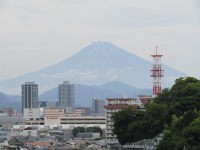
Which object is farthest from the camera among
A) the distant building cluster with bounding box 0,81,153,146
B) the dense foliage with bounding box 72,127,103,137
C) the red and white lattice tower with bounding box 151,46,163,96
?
the dense foliage with bounding box 72,127,103,137

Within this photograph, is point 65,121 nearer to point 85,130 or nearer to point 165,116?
point 85,130

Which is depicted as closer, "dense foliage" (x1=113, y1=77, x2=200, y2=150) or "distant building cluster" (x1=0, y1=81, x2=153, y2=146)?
"dense foliage" (x1=113, y1=77, x2=200, y2=150)

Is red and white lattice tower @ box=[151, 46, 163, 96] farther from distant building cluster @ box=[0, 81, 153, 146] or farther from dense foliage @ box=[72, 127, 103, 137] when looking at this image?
dense foliage @ box=[72, 127, 103, 137]

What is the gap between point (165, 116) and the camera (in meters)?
43.2

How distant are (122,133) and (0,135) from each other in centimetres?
3617

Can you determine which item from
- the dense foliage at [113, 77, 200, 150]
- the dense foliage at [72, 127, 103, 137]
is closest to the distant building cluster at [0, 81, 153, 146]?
the dense foliage at [72, 127, 103, 137]

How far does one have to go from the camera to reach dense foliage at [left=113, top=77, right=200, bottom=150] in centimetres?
3512

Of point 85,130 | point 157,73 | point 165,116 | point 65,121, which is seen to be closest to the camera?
point 165,116

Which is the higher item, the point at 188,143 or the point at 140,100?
the point at 140,100

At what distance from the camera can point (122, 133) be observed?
48.9 metres

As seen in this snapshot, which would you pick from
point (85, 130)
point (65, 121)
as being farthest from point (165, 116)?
point (65, 121)

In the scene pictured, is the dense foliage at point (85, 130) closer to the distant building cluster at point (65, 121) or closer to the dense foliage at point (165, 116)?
the distant building cluster at point (65, 121)

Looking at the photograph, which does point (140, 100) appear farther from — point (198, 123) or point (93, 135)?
point (198, 123)

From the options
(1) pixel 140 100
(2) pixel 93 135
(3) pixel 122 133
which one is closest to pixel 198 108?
(3) pixel 122 133
